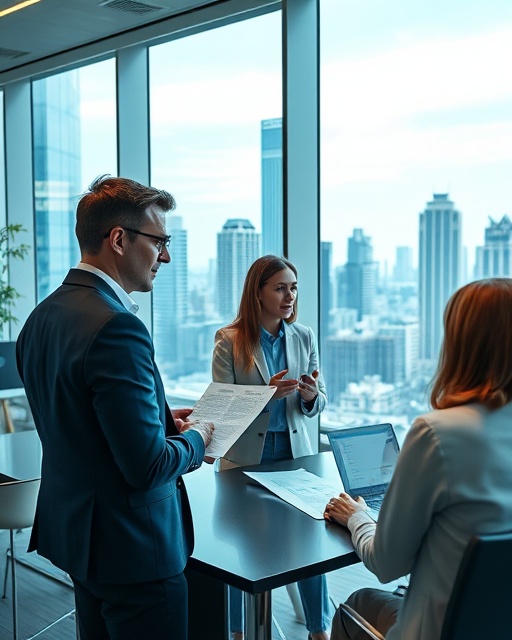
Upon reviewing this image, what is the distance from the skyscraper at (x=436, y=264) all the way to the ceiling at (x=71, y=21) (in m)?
2.13

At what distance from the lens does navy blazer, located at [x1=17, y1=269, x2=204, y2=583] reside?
1.69 meters

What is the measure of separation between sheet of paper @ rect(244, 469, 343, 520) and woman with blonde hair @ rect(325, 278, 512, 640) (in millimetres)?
607

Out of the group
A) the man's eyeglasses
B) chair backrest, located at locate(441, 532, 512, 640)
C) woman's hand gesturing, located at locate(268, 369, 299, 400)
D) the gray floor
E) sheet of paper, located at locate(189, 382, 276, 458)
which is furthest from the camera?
the gray floor

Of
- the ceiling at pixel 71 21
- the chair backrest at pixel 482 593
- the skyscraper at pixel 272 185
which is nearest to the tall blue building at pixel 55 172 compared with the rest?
the ceiling at pixel 71 21

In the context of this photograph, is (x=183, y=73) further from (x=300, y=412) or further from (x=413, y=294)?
(x=300, y=412)

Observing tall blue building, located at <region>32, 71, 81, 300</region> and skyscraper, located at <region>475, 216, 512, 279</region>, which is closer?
skyscraper, located at <region>475, 216, 512, 279</region>

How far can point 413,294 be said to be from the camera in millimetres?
4297

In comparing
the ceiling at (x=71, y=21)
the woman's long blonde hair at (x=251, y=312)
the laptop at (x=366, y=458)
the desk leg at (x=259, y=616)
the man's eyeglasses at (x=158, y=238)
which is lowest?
the desk leg at (x=259, y=616)

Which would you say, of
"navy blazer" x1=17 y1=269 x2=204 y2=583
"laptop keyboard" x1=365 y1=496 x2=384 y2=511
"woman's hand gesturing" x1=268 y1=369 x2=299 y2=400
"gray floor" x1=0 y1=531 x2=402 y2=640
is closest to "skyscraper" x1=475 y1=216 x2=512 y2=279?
"woman's hand gesturing" x1=268 y1=369 x2=299 y2=400

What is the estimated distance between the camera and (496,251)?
3883mm

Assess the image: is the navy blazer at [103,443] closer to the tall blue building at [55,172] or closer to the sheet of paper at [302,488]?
the sheet of paper at [302,488]

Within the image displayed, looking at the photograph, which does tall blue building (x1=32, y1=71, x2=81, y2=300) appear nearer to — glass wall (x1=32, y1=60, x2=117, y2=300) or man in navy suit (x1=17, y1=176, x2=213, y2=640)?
glass wall (x1=32, y1=60, x2=117, y2=300)

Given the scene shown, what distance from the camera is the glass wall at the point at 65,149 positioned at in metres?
6.39

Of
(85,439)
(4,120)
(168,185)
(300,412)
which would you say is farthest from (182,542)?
(4,120)
